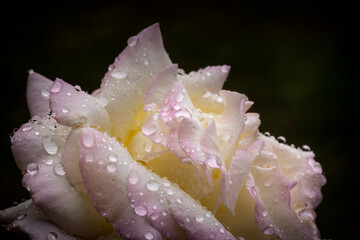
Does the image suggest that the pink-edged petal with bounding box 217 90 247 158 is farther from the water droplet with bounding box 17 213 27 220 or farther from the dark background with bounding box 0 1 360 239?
the dark background with bounding box 0 1 360 239

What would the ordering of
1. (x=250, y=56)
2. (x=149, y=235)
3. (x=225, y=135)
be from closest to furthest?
(x=149, y=235), (x=225, y=135), (x=250, y=56)

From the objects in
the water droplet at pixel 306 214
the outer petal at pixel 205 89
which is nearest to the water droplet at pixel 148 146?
the outer petal at pixel 205 89

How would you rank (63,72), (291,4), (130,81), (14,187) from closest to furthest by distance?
(130,81) < (14,187) < (63,72) < (291,4)

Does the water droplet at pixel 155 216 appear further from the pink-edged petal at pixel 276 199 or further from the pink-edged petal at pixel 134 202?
the pink-edged petal at pixel 276 199

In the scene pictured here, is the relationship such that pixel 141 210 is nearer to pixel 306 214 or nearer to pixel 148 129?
pixel 148 129

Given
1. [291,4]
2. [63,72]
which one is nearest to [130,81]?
[63,72]

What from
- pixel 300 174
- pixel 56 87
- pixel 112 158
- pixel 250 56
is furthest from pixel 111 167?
pixel 250 56

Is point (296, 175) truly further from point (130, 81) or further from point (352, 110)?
point (352, 110)
